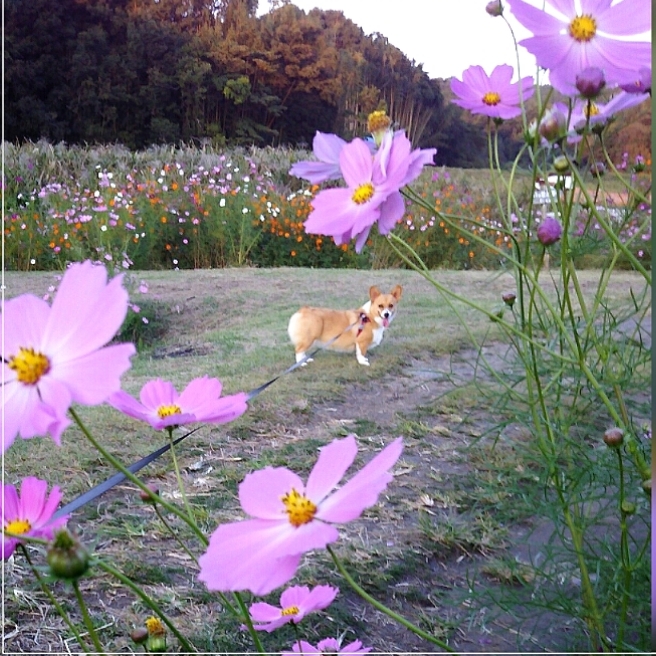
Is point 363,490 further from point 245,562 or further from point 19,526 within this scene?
point 19,526

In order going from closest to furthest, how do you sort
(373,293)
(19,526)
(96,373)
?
(96,373) < (19,526) < (373,293)

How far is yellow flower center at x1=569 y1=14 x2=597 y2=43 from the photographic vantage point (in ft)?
0.95

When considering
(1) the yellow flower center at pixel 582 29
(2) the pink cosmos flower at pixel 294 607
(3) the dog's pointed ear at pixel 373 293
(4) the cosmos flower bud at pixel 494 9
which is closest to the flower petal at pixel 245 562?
(2) the pink cosmos flower at pixel 294 607

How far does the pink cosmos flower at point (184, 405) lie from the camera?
24 centimetres

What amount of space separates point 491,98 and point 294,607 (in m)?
0.29

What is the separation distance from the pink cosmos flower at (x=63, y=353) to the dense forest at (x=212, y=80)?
2.43 ft

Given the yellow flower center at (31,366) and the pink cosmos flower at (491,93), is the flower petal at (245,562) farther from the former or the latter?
the pink cosmos flower at (491,93)

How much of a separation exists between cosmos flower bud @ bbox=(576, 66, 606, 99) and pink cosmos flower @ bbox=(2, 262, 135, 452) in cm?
19

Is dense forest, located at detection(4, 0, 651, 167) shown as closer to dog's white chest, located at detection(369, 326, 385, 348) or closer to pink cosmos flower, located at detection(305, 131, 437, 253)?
dog's white chest, located at detection(369, 326, 385, 348)

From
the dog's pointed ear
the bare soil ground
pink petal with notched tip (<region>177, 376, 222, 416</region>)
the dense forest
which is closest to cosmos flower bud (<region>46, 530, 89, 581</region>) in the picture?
pink petal with notched tip (<region>177, 376, 222, 416</region>)

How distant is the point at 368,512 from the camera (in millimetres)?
884

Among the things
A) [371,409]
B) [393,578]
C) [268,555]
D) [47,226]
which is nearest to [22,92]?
[47,226]

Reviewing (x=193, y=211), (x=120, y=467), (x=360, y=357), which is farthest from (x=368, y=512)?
(x=120, y=467)

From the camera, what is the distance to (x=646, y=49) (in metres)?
0.29
